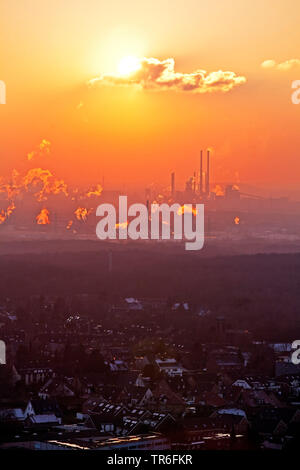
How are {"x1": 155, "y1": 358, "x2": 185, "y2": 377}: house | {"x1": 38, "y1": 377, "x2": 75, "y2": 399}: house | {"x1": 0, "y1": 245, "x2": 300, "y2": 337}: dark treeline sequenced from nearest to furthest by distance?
{"x1": 38, "y1": 377, "x2": 75, "y2": 399}: house, {"x1": 155, "y1": 358, "x2": 185, "y2": 377}: house, {"x1": 0, "y1": 245, "x2": 300, "y2": 337}: dark treeline

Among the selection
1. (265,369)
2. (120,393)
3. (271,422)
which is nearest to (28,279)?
(265,369)

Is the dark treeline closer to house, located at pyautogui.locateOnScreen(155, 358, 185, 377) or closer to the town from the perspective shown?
the town

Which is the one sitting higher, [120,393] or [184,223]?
[184,223]

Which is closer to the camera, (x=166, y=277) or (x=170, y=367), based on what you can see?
(x=170, y=367)

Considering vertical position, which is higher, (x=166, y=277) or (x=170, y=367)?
(x=166, y=277)

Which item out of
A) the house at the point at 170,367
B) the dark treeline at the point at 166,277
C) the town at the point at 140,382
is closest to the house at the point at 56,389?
the town at the point at 140,382

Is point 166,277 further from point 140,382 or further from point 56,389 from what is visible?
point 56,389

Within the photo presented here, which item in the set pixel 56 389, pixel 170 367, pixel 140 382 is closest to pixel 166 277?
pixel 170 367

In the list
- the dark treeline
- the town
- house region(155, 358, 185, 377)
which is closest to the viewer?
the town

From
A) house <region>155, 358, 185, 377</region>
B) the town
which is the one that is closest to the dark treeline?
the town

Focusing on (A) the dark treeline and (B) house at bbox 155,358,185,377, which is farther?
(A) the dark treeline
